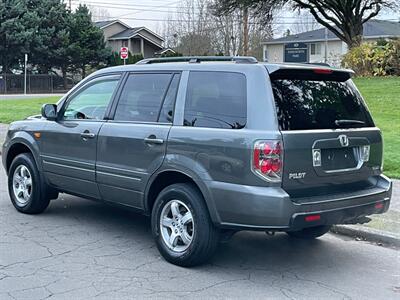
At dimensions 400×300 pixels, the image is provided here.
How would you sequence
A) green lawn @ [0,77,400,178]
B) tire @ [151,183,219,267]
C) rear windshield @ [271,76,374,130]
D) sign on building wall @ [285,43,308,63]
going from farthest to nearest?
sign on building wall @ [285,43,308,63]
green lawn @ [0,77,400,178]
tire @ [151,183,219,267]
rear windshield @ [271,76,374,130]

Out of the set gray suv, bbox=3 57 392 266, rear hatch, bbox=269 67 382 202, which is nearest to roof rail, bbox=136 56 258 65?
gray suv, bbox=3 57 392 266

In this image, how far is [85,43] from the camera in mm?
49344

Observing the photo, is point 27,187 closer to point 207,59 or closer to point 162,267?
point 162,267

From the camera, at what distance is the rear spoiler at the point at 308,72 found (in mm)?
5020

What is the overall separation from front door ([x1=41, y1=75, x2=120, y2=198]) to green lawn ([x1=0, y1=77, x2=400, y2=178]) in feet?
17.3

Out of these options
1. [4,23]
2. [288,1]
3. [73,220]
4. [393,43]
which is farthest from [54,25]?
[73,220]

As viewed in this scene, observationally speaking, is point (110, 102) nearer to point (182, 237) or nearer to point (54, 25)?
point (182, 237)

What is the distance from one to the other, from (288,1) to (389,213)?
3231 centimetres

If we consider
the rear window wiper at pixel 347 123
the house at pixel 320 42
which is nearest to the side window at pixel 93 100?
the rear window wiper at pixel 347 123

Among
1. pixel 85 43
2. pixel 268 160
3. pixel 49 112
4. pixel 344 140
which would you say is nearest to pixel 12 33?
pixel 85 43

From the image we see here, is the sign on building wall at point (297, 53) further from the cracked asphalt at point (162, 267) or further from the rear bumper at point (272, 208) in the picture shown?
the rear bumper at point (272, 208)

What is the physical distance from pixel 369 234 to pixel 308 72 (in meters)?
2.23

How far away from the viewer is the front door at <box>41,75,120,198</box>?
6.23 m

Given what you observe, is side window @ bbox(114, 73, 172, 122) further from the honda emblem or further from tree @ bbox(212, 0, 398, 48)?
tree @ bbox(212, 0, 398, 48)
